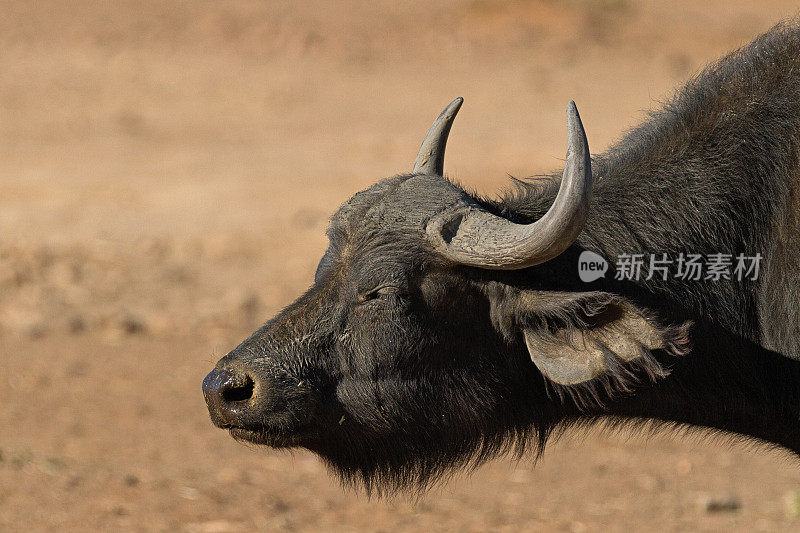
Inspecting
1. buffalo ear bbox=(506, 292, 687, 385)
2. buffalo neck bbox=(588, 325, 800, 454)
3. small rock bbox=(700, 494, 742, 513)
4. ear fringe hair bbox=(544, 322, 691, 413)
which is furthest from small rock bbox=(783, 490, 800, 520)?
buffalo ear bbox=(506, 292, 687, 385)

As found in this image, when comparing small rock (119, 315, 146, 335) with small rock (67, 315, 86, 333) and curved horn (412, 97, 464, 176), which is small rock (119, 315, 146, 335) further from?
curved horn (412, 97, 464, 176)

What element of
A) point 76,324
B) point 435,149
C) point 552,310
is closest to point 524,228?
point 552,310

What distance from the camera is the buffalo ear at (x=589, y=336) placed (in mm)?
3834

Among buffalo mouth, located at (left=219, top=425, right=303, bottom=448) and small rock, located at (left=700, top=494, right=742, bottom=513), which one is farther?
small rock, located at (left=700, top=494, right=742, bottom=513)

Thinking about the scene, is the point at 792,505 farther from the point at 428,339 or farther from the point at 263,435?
the point at 263,435

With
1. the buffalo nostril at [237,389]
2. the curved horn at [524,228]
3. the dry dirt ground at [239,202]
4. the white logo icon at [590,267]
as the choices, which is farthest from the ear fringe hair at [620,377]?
the buffalo nostril at [237,389]

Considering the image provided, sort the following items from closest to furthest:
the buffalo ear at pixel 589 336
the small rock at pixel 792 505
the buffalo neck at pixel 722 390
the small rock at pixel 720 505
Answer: the buffalo ear at pixel 589 336 < the buffalo neck at pixel 722 390 < the small rock at pixel 792 505 < the small rock at pixel 720 505

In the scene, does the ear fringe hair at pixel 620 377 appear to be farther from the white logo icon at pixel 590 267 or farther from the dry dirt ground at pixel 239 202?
the dry dirt ground at pixel 239 202

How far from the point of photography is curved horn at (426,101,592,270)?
3.61 metres

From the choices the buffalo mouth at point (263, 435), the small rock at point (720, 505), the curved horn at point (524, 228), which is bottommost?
the small rock at point (720, 505)

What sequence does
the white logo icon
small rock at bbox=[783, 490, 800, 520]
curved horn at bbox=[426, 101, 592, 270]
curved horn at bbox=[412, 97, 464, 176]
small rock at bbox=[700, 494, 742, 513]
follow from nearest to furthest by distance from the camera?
curved horn at bbox=[426, 101, 592, 270] → the white logo icon → curved horn at bbox=[412, 97, 464, 176] → small rock at bbox=[783, 490, 800, 520] → small rock at bbox=[700, 494, 742, 513]

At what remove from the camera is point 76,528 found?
5785 mm

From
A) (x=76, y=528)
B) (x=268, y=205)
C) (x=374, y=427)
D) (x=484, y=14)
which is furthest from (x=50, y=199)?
(x=484, y=14)

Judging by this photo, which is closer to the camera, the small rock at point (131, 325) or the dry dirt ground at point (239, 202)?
the dry dirt ground at point (239, 202)
